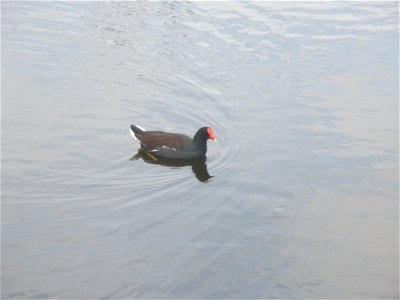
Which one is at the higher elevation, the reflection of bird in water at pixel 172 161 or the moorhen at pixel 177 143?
the moorhen at pixel 177 143

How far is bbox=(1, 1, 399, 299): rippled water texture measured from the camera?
305 inches

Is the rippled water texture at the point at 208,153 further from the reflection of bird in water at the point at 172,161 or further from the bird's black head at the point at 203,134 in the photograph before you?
the bird's black head at the point at 203,134

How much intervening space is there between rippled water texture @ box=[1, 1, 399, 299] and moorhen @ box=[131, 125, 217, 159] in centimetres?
21

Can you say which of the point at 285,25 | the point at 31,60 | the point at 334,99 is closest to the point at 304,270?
the point at 334,99

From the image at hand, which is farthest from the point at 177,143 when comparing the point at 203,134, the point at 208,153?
the point at 208,153

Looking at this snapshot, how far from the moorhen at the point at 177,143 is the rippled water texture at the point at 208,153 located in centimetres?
21

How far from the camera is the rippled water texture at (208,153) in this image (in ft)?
25.4

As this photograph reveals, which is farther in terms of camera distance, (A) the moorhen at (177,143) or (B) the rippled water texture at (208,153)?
(A) the moorhen at (177,143)

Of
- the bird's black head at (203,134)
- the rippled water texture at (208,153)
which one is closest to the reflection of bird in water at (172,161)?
the rippled water texture at (208,153)

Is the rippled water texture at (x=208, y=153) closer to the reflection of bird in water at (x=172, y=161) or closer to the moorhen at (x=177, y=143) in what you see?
the reflection of bird in water at (x=172, y=161)

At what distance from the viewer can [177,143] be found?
10578 mm

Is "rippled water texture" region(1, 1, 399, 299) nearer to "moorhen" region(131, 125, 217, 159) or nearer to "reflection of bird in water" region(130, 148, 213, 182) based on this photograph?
"reflection of bird in water" region(130, 148, 213, 182)

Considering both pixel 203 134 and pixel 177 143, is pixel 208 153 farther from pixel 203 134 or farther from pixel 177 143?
pixel 177 143

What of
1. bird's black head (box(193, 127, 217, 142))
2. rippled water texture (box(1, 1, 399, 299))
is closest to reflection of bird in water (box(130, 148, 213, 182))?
rippled water texture (box(1, 1, 399, 299))
